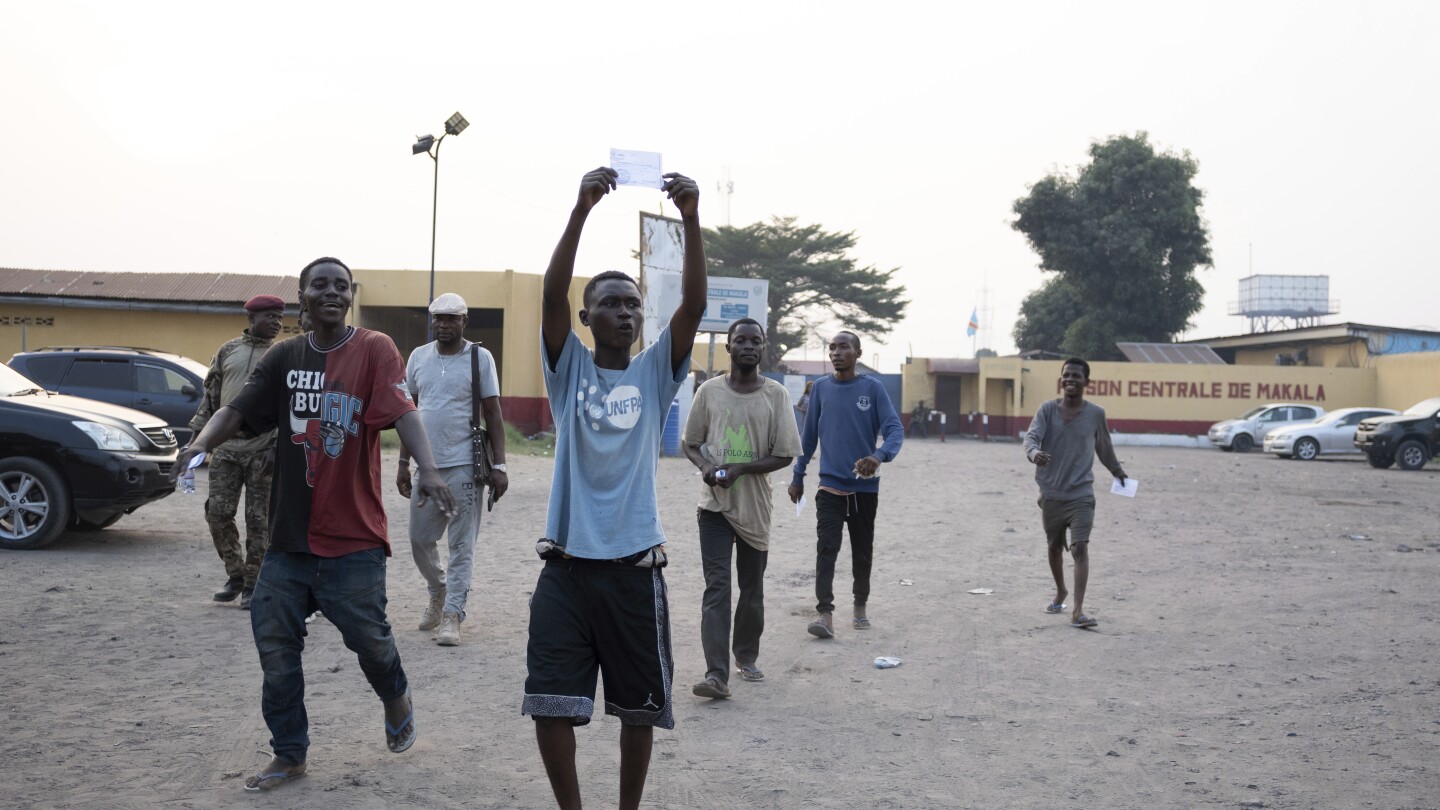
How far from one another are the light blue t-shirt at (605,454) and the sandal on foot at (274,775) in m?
1.56

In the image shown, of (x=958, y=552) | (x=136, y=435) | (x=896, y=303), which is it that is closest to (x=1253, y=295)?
(x=896, y=303)

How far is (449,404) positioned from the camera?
22.9 ft

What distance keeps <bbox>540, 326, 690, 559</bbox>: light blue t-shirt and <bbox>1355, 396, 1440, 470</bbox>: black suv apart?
90.7ft

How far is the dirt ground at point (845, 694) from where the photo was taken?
446cm

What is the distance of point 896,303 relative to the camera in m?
53.9

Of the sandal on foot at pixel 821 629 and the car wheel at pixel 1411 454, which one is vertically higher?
the car wheel at pixel 1411 454

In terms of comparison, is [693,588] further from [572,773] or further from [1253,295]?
[1253,295]

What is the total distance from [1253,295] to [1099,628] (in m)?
71.7

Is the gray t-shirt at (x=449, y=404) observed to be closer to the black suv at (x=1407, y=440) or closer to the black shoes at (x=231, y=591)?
the black shoes at (x=231, y=591)

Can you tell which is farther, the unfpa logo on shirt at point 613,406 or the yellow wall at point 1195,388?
the yellow wall at point 1195,388

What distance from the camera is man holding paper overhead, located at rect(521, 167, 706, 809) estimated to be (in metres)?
3.56

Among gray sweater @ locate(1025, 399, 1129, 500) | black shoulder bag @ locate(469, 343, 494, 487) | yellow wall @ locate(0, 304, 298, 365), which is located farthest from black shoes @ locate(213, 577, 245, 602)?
yellow wall @ locate(0, 304, 298, 365)

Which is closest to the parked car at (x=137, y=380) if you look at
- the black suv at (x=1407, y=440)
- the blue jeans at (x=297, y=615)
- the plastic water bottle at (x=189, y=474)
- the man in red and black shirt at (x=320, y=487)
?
the plastic water bottle at (x=189, y=474)

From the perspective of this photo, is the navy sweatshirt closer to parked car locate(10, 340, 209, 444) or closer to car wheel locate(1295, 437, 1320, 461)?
parked car locate(10, 340, 209, 444)
